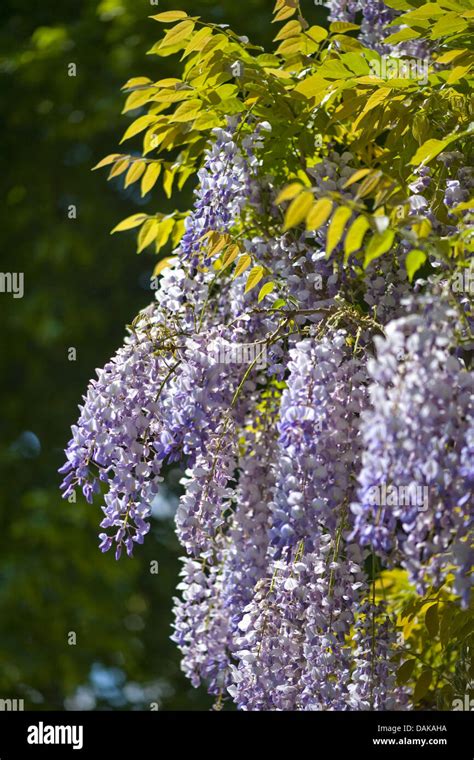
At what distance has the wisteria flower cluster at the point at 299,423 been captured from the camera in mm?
1333

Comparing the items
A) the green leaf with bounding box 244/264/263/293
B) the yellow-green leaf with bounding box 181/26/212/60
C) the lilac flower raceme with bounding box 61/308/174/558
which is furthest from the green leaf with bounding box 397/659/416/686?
the yellow-green leaf with bounding box 181/26/212/60

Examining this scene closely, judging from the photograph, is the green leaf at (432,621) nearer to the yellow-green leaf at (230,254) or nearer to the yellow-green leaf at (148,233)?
the yellow-green leaf at (230,254)

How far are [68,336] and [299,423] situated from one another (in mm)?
2897

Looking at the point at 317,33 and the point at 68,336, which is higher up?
the point at 317,33

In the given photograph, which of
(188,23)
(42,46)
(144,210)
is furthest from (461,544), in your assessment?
(42,46)

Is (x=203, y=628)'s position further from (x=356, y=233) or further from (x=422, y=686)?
(x=356, y=233)

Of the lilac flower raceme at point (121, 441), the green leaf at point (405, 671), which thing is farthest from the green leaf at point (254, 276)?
the green leaf at point (405, 671)

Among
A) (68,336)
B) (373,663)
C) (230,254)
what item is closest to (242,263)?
(230,254)

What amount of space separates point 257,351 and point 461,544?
68cm

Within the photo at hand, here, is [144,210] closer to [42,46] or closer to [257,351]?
A: [42,46]

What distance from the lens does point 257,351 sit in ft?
6.30

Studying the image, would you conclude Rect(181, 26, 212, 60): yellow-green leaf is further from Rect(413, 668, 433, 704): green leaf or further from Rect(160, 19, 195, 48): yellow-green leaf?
Rect(413, 668, 433, 704): green leaf

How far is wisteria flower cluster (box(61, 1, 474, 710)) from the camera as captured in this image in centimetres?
133

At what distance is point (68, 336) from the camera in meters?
4.32
